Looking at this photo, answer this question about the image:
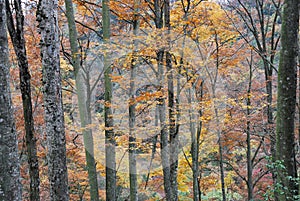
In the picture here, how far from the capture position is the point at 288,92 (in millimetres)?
3598

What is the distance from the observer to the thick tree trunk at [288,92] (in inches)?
140

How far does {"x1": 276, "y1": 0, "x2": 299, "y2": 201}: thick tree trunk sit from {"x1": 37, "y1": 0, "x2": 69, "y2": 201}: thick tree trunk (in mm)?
2887

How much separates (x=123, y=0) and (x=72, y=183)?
8.33m

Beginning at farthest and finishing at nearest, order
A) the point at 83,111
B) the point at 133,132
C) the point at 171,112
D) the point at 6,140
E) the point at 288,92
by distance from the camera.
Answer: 1. the point at 133,132
2. the point at 83,111
3. the point at 171,112
4. the point at 288,92
5. the point at 6,140

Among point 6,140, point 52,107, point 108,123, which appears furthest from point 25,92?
point 108,123

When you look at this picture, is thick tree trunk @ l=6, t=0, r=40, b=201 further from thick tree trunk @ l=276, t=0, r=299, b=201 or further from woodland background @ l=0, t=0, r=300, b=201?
thick tree trunk @ l=276, t=0, r=299, b=201

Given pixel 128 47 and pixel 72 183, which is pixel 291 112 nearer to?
pixel 128 47

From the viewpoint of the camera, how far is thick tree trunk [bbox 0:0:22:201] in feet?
7.86

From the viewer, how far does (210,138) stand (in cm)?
1140

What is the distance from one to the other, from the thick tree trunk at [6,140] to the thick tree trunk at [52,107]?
3.75ft

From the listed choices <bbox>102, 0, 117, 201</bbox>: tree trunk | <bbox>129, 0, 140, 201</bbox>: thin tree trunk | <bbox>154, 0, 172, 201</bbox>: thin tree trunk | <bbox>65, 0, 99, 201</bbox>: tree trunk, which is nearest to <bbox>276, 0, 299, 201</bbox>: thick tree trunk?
<bbox>154, 0, 172, 201</bbox>: thin tree trunk

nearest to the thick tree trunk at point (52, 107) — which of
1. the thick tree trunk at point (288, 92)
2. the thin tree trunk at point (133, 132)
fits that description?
the thick tree trunk at point (288, 92)

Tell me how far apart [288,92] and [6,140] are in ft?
11.0

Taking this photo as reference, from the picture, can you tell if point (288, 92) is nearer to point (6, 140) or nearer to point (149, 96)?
point (6, 140)
